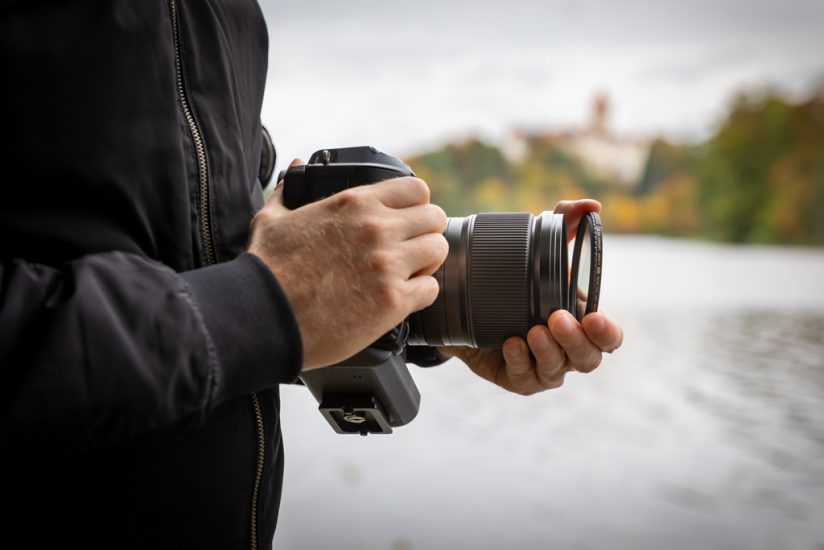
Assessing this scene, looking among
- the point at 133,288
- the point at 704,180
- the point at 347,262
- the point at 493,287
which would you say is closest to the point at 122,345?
the point at 133,288

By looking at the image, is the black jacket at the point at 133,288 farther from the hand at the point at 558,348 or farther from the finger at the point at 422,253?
the hand at the point at 558,348

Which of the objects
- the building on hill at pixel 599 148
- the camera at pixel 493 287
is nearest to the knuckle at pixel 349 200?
the camera at pixel 493 287

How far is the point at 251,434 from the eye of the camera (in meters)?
0.53

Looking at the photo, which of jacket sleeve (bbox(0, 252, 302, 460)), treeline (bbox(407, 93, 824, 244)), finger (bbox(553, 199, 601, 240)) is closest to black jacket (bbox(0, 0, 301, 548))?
jacket sleeve (bbox(0, 252, 302, 460))

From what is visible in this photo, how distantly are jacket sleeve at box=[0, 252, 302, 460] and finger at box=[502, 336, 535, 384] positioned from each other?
31 cm

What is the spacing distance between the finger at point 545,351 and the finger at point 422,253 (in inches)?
7.7

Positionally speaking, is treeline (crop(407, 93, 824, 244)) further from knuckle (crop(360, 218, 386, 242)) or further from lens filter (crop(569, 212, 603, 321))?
knuckle (crop(360, 218, 386, 242))

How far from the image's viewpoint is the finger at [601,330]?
0.68m

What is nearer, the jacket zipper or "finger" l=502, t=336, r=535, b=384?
the jacket zipper

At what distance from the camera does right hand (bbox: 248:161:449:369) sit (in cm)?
45

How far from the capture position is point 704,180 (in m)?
3.24

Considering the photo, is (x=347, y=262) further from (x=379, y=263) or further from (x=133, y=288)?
(x=133, y=288)

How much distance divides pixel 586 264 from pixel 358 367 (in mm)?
296

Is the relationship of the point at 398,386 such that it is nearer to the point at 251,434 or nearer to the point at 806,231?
the point at 251,434
